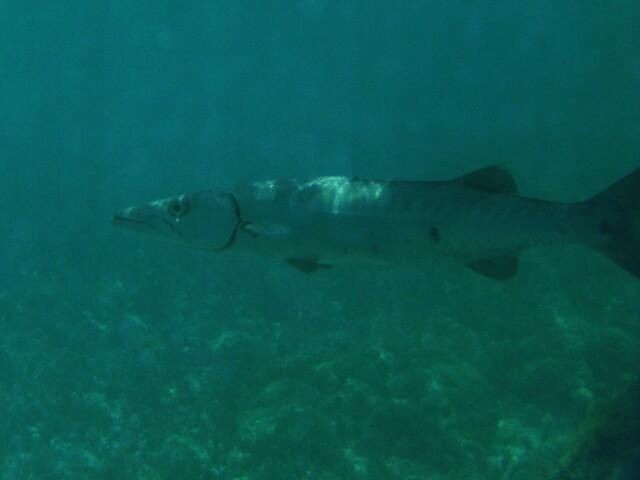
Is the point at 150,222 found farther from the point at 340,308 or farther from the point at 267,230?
the point at 340,308

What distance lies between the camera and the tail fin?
13.4ft

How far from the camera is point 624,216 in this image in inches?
162

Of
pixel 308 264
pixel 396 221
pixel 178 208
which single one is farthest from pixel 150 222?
pixel 396 221

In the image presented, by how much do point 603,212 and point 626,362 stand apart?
9792 millimetres

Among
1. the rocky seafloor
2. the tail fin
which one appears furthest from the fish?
the rocky seafloor

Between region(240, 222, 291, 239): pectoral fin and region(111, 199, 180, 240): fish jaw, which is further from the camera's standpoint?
region(111, 199, 180, 240): fish jaw

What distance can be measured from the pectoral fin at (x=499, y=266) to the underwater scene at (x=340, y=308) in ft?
0.06

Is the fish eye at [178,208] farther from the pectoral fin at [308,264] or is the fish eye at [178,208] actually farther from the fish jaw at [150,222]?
the pectoral fin at [308,264]

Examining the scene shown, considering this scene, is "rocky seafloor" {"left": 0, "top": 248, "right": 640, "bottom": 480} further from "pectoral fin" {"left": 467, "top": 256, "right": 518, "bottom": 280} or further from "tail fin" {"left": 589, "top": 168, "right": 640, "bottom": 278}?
"pectoral fin" {"left": 467, "top": 256, "right": 518, "bottom": 280}

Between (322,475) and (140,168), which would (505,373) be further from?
(140,168)

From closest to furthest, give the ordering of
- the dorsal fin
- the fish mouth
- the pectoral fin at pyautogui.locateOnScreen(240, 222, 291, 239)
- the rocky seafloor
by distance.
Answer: the dorsal fin → the pectoral fin at pyautogui.locateOnScreen(240, 222, 291, 239) → the fish mouth → the rocky seafloor

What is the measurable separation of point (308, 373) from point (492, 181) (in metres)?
9.61

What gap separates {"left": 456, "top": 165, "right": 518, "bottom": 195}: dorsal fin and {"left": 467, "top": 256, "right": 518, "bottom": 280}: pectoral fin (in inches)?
19.8

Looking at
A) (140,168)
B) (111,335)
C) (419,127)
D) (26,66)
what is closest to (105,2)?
(26,66)
